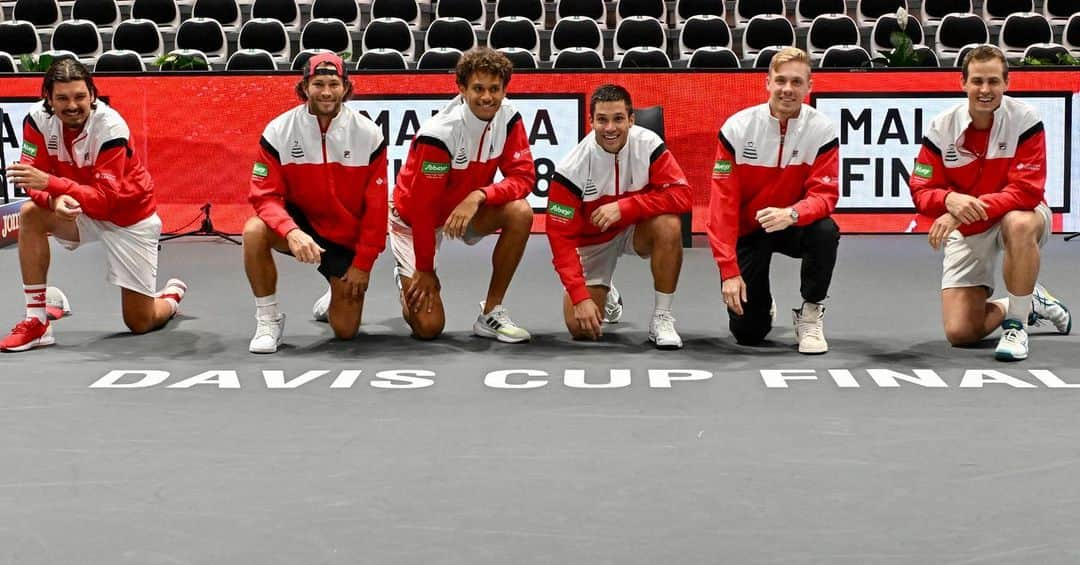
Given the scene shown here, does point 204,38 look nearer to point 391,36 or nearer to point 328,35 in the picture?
point 328,35

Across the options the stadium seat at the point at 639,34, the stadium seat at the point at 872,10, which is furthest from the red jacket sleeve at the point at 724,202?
the stadium seat at the point at 872,10

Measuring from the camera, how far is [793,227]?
5.56 meters

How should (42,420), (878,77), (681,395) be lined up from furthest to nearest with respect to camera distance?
(878,77)
(681,395)
(42,420)

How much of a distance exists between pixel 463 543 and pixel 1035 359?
3.18 meters

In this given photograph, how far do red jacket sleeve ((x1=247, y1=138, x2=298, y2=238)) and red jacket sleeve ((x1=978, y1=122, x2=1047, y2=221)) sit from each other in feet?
10.2

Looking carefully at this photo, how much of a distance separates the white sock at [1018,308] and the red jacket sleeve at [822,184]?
2.76ft

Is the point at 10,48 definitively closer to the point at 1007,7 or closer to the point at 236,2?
the point at 236,2

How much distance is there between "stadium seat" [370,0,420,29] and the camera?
13.8 meters

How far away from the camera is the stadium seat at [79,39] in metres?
13.4

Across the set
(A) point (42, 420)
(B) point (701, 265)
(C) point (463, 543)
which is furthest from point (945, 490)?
(B) point (701, 265)

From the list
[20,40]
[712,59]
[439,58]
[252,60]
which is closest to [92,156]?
[252,60]

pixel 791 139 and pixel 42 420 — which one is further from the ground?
pixel 791 139

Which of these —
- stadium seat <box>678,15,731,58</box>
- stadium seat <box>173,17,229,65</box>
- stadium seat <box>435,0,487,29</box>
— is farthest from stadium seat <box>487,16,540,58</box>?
stadium seat <box>173,17,229,65</box>

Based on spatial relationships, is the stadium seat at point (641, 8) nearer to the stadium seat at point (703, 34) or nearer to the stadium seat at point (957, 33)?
the stadium seat at point (703, 34)
